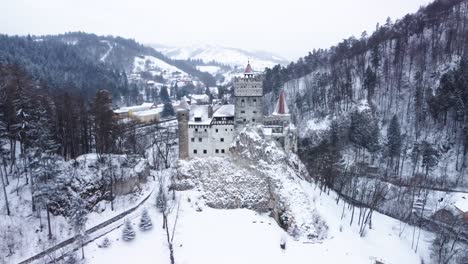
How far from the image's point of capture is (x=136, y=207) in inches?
1582

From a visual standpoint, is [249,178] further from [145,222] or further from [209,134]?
[145,222]

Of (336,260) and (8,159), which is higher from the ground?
(8,159)

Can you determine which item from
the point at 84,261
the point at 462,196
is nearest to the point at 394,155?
the point at 462,196

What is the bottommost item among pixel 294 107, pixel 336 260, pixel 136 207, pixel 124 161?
pixel 336 260

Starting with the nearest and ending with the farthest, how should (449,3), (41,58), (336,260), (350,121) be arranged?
(336,260), (350,121), (449,3), (41,58)

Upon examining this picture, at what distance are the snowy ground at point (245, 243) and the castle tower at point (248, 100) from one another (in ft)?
41.4

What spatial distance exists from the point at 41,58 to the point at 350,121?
124 m

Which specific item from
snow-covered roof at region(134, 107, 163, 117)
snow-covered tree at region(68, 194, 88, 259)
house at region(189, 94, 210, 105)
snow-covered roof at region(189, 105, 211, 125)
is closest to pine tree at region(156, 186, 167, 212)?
snow-covered tree at region(68, 194, 88, 259)

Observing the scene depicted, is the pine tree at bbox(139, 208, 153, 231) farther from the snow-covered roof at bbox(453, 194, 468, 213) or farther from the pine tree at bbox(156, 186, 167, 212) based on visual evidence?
the snow-covered roof at bbox(453, 194, 468, 213)

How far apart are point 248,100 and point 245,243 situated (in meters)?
20.2

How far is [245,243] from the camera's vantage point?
114 feet

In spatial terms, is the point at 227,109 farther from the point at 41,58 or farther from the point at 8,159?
the point at 41,58

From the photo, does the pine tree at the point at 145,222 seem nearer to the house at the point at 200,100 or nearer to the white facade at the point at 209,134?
the white facade at the point at 209,134

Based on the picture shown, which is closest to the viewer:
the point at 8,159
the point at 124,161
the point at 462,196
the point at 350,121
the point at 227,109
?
Result: the point at 8,159
